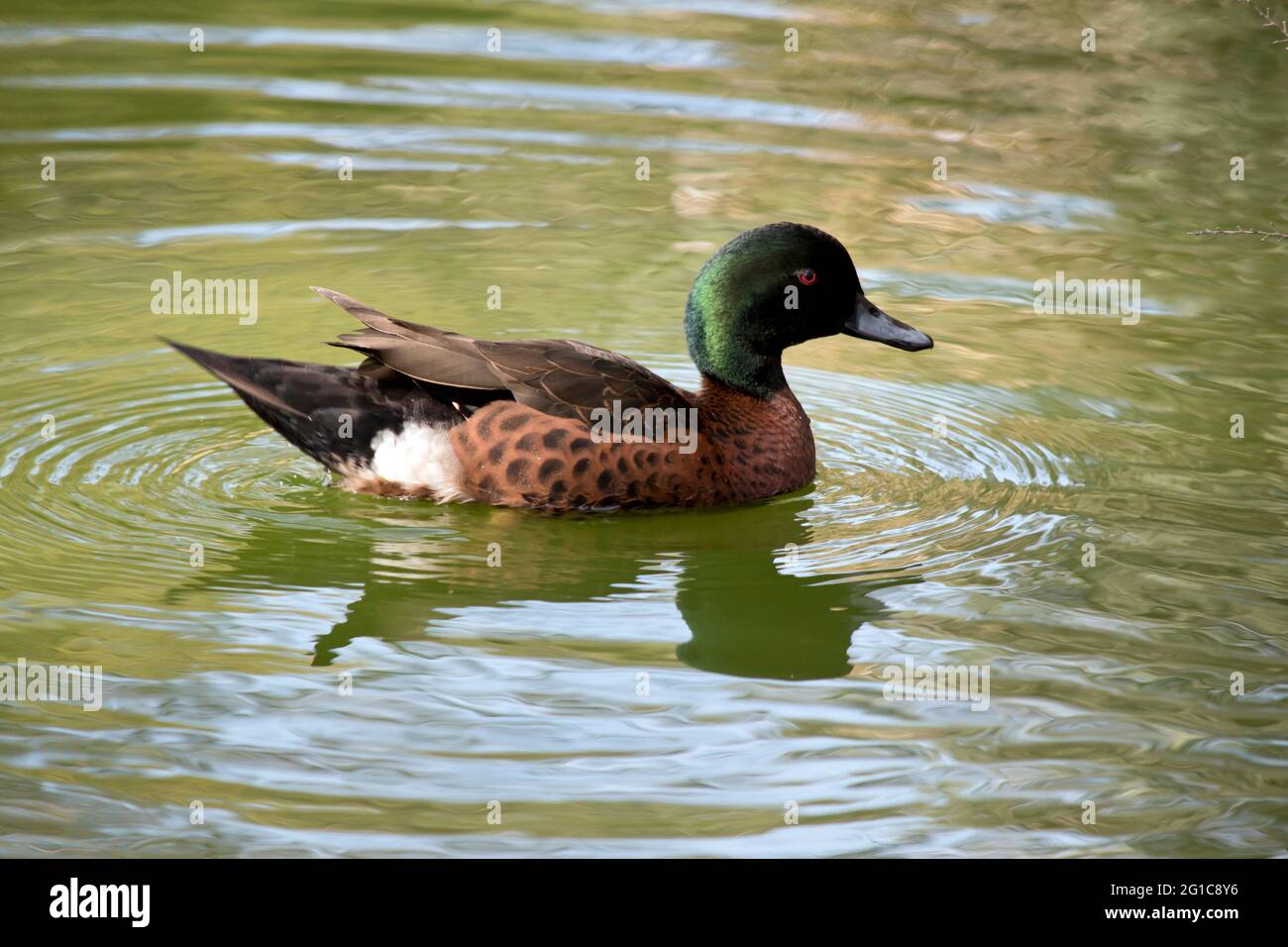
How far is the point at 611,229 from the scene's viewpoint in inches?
425

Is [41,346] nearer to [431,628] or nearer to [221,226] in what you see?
[221,226]

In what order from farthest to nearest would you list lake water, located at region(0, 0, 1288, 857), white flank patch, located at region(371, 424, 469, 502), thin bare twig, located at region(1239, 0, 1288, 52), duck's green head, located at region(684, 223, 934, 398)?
1. duck's green head, located at region(684, 223, 934, 398)
2. white flank patch, located at region(371, 424, 469, 502)
3. thin bare twig, located at region(1239, 0, 1288, 52)
4. lake water, located at region(0, 0, 1288, 857)

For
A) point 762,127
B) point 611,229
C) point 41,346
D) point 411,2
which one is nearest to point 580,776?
point 41,346

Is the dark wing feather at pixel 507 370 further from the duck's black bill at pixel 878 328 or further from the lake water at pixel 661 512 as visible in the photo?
the duck's black bill at pixel 878 328

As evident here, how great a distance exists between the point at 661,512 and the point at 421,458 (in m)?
0.98

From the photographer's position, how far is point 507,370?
712 centimetres

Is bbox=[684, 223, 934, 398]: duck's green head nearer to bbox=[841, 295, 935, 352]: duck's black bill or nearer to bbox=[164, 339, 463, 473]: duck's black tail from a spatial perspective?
bbox=[841, 295, 935, 352]: duck's black bill

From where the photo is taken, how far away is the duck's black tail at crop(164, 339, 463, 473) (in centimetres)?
715

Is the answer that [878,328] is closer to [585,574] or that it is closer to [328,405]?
[585,574]

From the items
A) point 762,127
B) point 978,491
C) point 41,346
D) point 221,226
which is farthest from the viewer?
point 762,127

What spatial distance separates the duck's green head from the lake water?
58 cm

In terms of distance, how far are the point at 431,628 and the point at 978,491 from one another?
2.56 meters

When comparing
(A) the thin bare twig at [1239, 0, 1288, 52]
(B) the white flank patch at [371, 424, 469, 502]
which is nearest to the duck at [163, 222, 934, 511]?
(B) the white flank patch at [371, 424, 469, 502]

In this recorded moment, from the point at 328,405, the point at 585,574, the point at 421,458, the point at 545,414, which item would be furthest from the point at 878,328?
the point at 328,405
